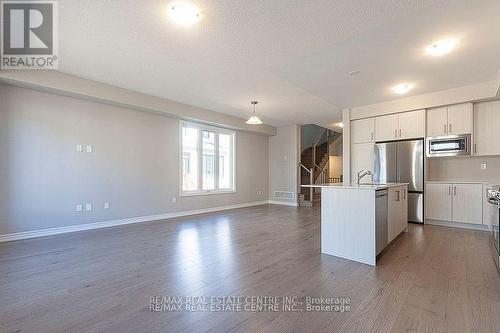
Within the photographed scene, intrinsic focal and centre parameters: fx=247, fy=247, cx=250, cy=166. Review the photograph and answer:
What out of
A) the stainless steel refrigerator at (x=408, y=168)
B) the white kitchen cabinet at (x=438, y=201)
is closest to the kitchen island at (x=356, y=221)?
the stainless steel refrigerator at (x=408, y=168)

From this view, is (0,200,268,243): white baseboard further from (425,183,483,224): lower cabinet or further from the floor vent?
(425,183,483,224): lower cabinet

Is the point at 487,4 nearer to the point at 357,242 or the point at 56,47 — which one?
the point at 357,242

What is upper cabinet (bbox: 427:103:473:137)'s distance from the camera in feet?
15.7

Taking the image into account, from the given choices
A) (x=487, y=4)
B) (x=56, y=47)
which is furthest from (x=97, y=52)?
(x=487, y=4)

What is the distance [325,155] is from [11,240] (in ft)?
33.1

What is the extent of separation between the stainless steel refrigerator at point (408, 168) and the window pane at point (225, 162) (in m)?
4.21

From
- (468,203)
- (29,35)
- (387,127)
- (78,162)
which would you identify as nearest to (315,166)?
(387,127)

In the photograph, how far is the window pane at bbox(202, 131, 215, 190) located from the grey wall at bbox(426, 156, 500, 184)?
17.5ft

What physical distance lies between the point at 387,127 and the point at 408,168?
1032 mm

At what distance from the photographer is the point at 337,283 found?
2430 millimetres

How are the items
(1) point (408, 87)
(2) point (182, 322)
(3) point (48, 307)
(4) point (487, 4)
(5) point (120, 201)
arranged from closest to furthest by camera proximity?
(2) point (182, 322), (3) point (48, 307), (4) point (487, 4), (1) point (408, 87), (5) point (120, 201)

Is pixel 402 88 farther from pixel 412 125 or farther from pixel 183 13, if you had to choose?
Result: pixel 183 13

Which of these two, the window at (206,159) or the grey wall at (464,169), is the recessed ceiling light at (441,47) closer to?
the grey wall at (464,169)

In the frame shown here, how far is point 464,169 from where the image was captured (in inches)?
204
